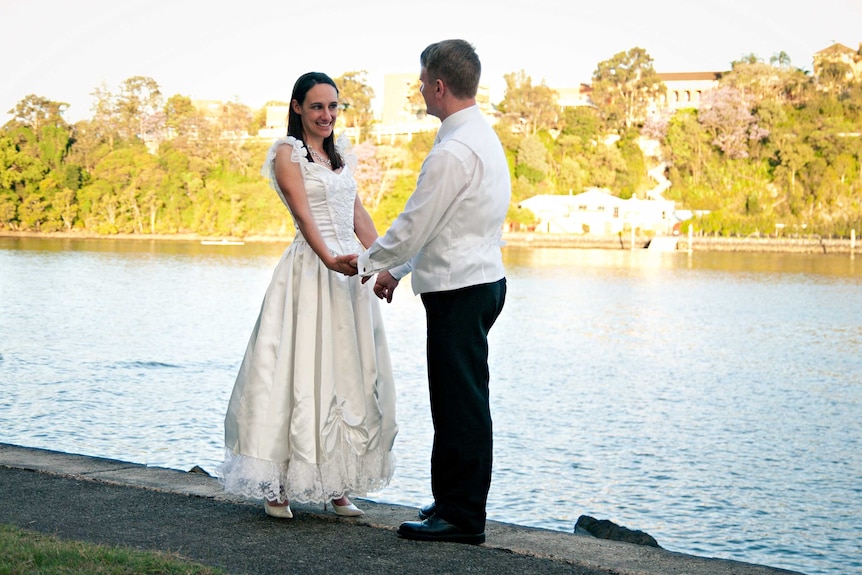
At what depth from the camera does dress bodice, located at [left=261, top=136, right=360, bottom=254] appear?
4359 millimetres

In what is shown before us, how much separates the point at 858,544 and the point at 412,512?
5.75 m

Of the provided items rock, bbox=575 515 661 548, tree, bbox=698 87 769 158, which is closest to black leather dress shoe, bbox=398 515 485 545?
rock, bbox=575 515 661 548

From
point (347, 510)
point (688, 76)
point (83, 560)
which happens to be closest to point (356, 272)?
point (347, 510)

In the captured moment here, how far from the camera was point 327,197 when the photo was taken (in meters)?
4.40

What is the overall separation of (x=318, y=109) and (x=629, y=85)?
274 ft

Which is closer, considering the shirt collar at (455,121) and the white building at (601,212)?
the shirt collar at (455,121)

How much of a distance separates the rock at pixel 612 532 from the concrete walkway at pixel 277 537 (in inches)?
76.0

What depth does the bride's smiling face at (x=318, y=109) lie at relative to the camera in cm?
431

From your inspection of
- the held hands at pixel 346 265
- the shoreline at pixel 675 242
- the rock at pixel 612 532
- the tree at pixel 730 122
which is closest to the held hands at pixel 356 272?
the held hands at pixel 346 265

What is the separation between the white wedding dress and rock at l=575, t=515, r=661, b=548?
86.9 inches

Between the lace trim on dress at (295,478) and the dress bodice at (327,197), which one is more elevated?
the dress bodice at (327,197)

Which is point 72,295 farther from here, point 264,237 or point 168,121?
point 168,121

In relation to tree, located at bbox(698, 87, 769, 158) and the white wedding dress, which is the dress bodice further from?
tree, located at bbox(698, 87, 769, 158)

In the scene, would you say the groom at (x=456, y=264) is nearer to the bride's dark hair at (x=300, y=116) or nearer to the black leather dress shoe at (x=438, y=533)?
the black leather dress shoe at (x=438, y=533)
